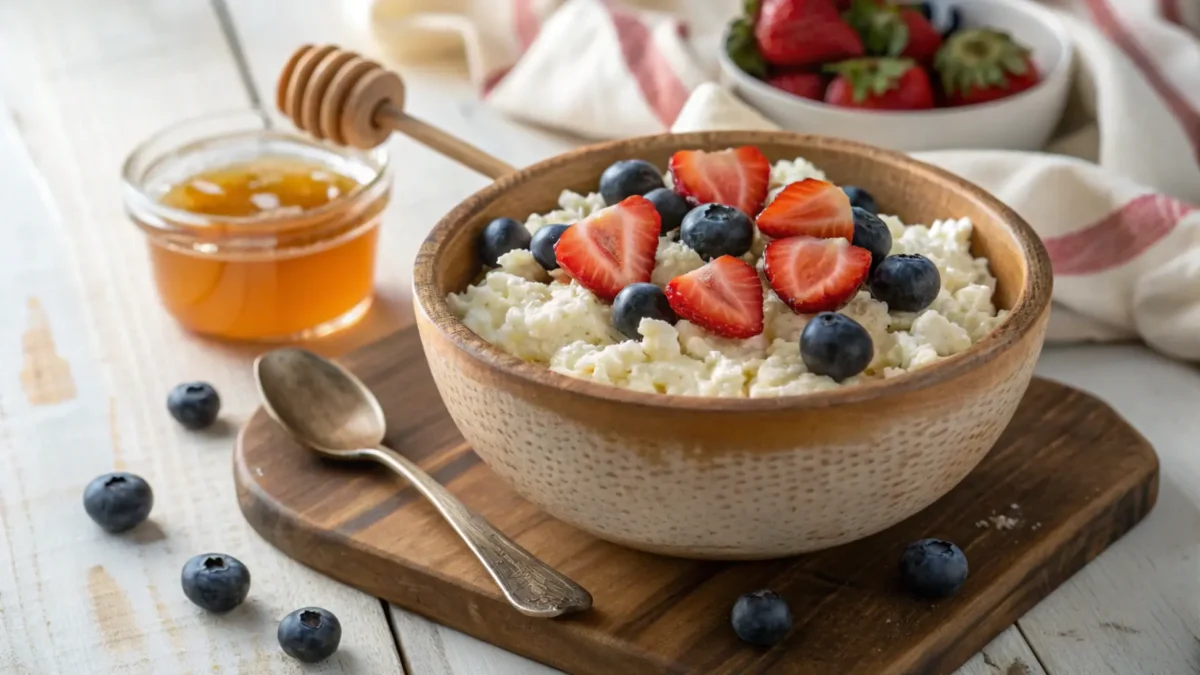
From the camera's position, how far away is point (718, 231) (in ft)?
5.91

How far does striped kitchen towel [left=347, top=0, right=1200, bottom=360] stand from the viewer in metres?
2.41

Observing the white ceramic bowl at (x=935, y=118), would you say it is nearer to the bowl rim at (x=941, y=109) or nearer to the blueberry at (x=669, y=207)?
the bowl rim at (x=941, y=109)

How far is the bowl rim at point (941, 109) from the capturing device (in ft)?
8.96

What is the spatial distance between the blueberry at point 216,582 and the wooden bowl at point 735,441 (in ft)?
1.20

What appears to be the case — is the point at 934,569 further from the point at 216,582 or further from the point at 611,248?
the point at 216,582

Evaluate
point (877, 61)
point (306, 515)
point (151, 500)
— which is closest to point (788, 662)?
point (306, 515)

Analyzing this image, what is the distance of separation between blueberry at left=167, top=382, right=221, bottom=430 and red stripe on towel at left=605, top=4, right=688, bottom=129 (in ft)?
4.00

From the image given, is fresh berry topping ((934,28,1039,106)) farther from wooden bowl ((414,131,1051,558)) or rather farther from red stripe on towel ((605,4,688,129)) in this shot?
wooden bowl ((414,131,1051,558))

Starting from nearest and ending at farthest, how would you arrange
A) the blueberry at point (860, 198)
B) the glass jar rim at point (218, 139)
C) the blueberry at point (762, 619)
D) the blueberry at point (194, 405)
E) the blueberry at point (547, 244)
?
the blueberry at point (762, 619) < the blueberry at point (547, 244) < the blueberry at point (860, 198) < the blueberry at point (194, 405) < the glass jar rim at point (218, 139)

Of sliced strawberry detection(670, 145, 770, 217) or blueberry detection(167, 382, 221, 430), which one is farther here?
blueberry detection(167, 382, 221, 430)

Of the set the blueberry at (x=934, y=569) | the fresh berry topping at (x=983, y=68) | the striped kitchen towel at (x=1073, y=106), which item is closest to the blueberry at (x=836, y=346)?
the blueberry at (x=934, y=569)

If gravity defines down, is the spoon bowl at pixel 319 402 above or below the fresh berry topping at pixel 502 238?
below

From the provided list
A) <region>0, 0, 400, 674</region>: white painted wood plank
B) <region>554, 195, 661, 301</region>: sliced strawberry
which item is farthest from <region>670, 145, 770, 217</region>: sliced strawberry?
<region>0, 0, 400, 674</region>: white painted wood plank

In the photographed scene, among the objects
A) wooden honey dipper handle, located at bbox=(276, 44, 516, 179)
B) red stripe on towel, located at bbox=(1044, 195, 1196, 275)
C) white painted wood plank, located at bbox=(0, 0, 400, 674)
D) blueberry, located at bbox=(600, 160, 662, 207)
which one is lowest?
white painted wood plank, located at bbox=(0, 0, 400, 674)
